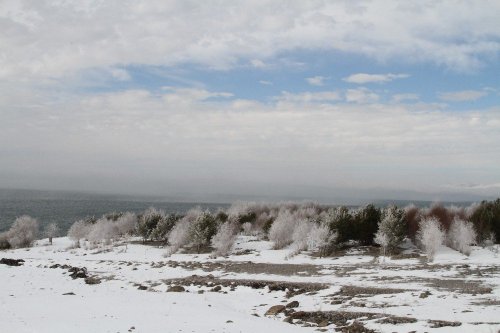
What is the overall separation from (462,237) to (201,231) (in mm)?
25484

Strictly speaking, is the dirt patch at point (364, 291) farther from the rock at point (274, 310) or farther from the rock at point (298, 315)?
the rock at point (298, 315)

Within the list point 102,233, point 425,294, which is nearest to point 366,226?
point 425,294

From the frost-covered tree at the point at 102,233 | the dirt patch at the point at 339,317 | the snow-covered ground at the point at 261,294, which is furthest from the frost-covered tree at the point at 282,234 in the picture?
the dirt patch at the point at 339,317

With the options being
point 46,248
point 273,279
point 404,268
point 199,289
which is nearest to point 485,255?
point 404,268

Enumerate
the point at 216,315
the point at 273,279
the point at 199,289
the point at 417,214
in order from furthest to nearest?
the point at 417,214, the point at 273,279, the point at 199,289, the point at 216,315

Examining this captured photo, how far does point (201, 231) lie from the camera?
49094 mm

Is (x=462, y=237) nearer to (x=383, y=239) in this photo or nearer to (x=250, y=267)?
(x=383, y=239)

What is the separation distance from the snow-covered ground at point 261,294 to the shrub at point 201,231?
5294 millimetres

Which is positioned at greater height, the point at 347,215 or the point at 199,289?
the point at 347,215

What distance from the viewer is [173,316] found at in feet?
64.6

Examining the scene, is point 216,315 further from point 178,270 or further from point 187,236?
point 187,236

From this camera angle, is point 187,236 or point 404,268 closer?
point 404,268

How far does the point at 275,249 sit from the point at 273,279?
1736 centimetres

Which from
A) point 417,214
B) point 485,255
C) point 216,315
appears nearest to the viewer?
point 216,315
